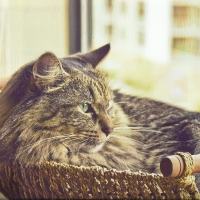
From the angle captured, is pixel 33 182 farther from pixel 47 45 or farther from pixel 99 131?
pixel 47 45

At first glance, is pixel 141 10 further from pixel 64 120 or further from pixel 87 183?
pixel 87 183

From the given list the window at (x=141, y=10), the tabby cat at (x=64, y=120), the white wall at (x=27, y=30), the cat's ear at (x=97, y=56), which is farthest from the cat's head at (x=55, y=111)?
the window at (x=141, y=10)

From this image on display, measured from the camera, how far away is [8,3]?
5.07 feet

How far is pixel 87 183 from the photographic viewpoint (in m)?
1.00

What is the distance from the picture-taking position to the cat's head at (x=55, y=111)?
113 cm

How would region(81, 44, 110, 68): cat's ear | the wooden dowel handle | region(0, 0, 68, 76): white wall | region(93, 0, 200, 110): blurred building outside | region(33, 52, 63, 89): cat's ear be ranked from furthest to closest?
1. region(93, 0, 200, 110): blurred building outside
2. region(0, 0, 68, 76): white wall
3. region(81, 44, 110, 68): cat's ear
4. region(33, 52, 63, 89): cat's ear
5. the wooden dowel handle

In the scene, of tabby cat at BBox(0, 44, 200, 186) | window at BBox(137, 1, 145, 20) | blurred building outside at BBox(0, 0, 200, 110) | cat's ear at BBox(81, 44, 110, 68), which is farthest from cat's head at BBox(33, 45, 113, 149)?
window at BBox(137, 1, 145, 20)

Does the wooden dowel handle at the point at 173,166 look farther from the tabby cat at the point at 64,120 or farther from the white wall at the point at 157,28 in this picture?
the white wall at the point at 157,28

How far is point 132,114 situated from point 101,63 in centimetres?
20

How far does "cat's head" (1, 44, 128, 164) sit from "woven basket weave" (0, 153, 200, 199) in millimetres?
78

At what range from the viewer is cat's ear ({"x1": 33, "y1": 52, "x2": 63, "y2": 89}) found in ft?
3.67

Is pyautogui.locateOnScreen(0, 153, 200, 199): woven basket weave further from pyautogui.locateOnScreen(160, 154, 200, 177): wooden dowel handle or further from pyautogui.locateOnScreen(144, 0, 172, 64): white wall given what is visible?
pyautogui.locateOnScreen(144, 0, 172, 64): white wall

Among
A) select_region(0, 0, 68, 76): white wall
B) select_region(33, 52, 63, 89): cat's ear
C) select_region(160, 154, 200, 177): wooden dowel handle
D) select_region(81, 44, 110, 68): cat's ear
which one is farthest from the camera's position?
select_region(0, 0, 68, 76): white wall

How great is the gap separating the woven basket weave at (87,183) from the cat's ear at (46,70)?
214mm
